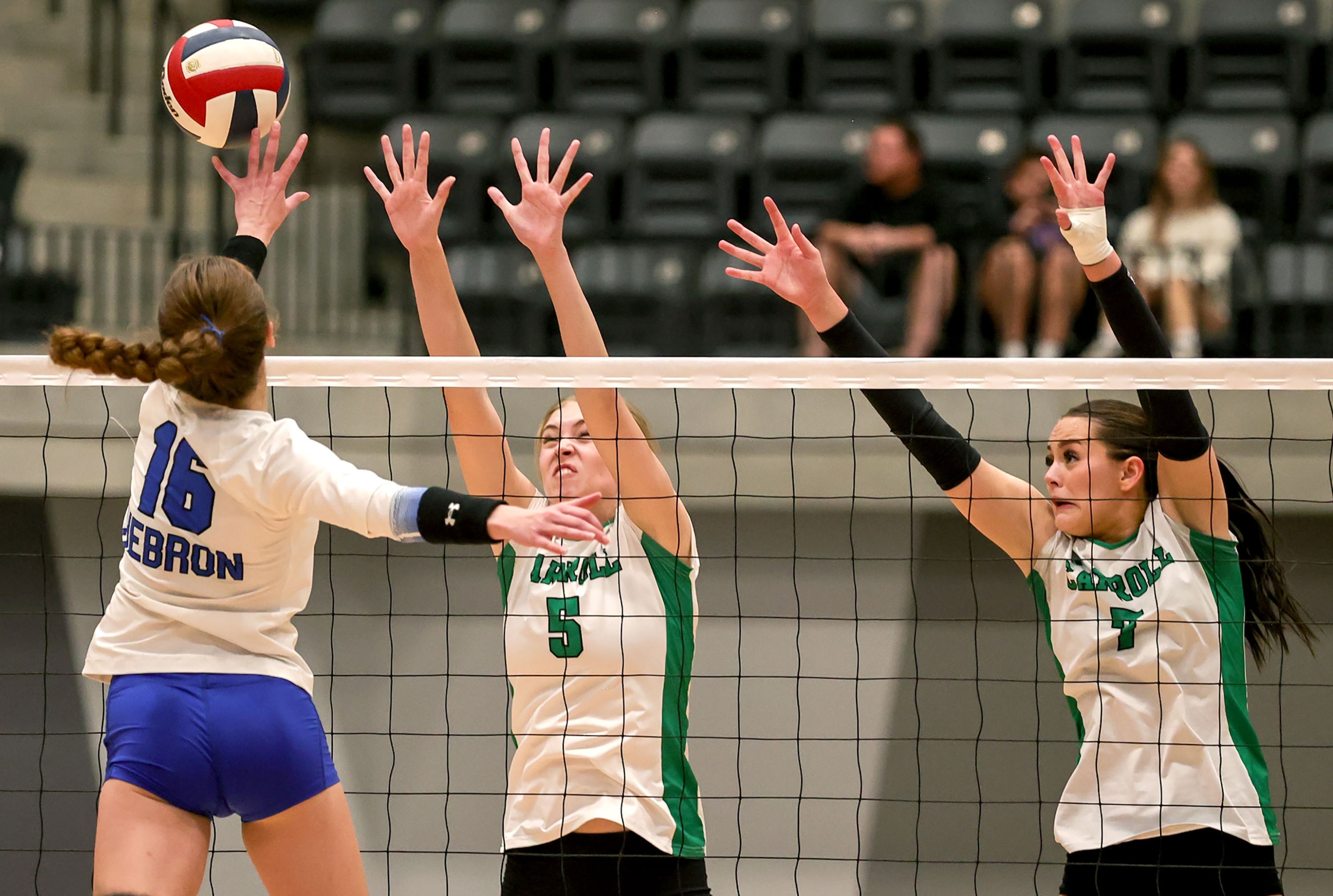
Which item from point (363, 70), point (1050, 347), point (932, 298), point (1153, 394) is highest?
point (363, 70)

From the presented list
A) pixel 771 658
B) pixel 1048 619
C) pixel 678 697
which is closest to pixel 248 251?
pixel 678 697

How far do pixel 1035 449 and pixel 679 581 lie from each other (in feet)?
9.64

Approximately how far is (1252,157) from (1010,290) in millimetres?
1766

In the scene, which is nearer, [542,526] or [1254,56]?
[542,526]

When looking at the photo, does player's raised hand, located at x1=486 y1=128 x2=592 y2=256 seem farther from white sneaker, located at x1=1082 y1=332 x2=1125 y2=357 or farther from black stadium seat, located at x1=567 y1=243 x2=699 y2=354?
white sneaker, located at x1=1082 y1=332 x2=1125 y2=357

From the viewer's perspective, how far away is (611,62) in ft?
27.3

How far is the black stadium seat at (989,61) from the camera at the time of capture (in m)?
7.92

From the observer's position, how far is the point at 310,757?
2.66 meters

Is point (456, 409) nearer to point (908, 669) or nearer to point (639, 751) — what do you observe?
point (639, 751)

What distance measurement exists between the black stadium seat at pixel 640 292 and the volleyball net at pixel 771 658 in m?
0.95

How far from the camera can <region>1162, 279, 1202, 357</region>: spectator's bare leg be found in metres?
6.45

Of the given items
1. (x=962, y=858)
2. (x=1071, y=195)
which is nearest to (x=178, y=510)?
(x=1071, y=195)

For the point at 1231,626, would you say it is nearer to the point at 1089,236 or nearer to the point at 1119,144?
the point at 1089,236

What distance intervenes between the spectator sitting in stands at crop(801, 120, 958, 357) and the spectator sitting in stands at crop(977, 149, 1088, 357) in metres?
0.27
